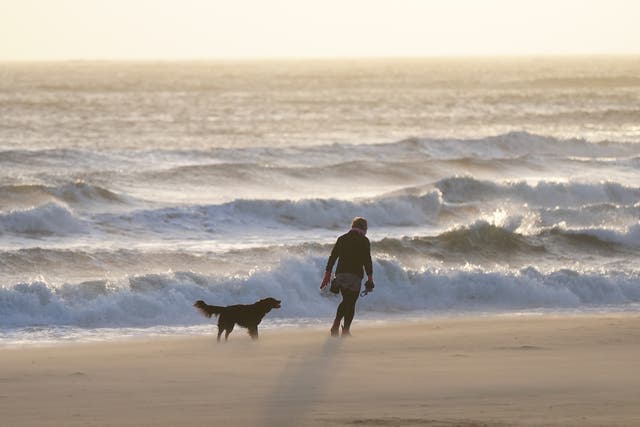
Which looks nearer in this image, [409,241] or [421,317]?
[421,317]

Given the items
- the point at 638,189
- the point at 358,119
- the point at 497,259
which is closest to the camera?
the point at 497,259

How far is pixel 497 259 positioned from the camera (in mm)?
20766

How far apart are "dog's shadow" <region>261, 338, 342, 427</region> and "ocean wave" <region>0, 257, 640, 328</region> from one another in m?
3.74

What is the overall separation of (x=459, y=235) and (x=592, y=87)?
82.4 meters

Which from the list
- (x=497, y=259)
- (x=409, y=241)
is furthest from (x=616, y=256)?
(x=409, y=241)

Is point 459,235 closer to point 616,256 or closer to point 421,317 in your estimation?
point 616,256

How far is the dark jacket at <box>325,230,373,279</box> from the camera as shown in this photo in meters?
12.8

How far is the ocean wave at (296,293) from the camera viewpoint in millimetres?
15312

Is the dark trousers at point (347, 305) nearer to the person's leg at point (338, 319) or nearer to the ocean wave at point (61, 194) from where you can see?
the person's leg at point (338, 319)

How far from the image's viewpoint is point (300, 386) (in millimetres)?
10375

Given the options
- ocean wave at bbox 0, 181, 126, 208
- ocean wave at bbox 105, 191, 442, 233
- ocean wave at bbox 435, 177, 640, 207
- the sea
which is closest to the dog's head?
the sea

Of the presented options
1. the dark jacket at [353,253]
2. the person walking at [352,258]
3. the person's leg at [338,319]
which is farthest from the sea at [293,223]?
the dark jacket at [353,253]

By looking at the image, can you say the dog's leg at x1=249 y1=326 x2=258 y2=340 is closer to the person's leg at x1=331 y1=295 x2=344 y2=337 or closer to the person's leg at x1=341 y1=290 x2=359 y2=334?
the person's leg at x1=331 y1=295 x2=344 y2=337

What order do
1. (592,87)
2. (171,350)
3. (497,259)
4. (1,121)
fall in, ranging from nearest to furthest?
(171,350) < (497,259) < (1,121) < (592,87)
